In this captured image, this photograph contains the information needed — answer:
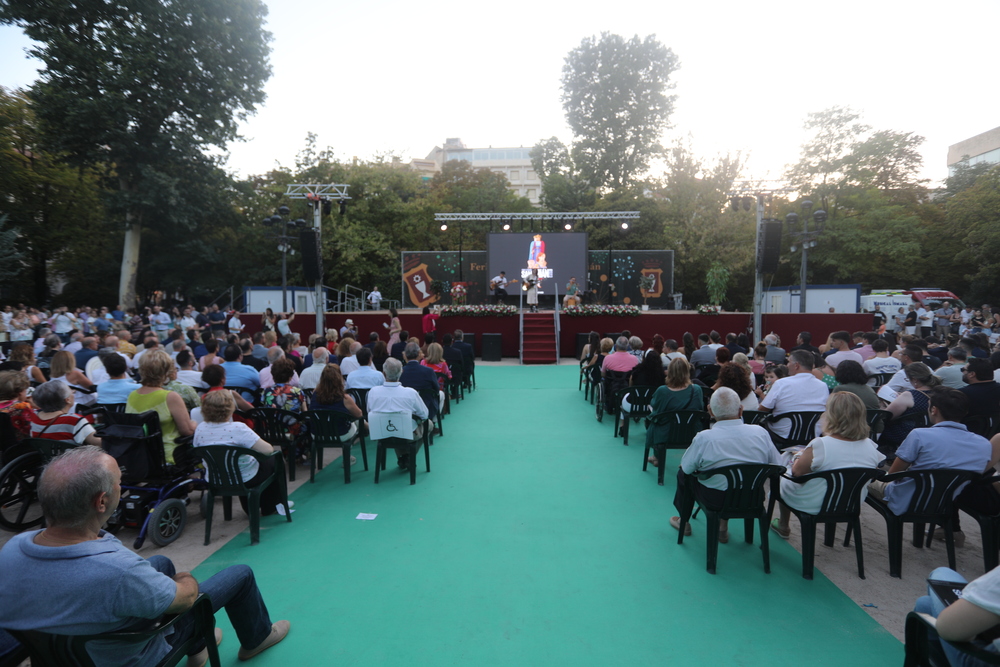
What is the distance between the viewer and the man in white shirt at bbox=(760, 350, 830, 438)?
4371mm

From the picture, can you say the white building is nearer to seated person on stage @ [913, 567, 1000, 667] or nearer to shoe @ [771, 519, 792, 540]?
shoe @ [771, 519, 792, 540]

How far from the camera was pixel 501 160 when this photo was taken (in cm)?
6775

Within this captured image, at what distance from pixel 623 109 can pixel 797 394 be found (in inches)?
1213

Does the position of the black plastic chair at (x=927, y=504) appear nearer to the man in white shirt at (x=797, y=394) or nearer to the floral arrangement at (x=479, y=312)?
the man in white shirt at (x=797, y=394)

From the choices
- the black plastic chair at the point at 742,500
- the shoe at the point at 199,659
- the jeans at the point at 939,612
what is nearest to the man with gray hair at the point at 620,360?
the black plastic chair at the point at 742,500

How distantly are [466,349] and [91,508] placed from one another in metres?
7.79

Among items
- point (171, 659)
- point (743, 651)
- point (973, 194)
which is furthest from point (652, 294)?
point (171, 659)

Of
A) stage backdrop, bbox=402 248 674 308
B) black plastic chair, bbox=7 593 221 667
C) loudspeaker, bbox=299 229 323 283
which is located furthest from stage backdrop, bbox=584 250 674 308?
black plastic chair, bbox=7 593 221 667

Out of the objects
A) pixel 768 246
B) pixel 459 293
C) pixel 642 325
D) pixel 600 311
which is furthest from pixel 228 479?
pixel 459 293

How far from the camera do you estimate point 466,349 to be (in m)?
9.38

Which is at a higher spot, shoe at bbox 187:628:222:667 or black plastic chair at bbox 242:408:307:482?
black plastic chair at bbox 242:408:307:482

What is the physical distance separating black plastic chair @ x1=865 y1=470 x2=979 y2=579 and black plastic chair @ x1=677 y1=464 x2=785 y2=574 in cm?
70

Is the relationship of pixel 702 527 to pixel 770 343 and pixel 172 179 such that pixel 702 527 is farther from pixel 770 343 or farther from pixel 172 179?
pixel 172 179

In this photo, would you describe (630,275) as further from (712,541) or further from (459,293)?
(712,541)
